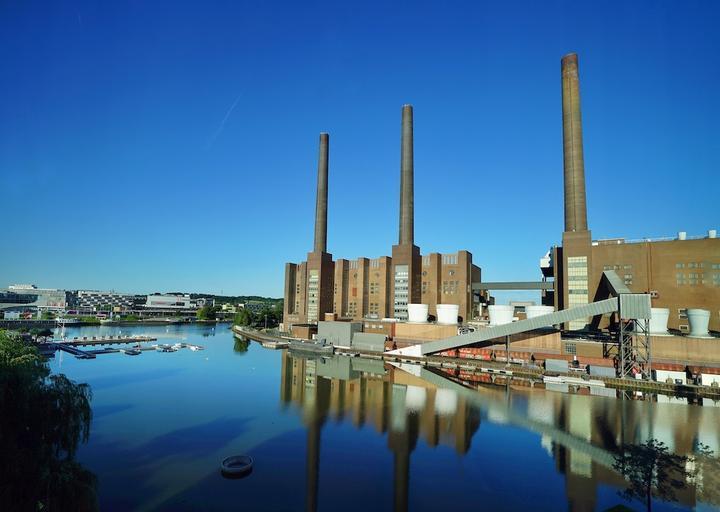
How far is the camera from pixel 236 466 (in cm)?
1647

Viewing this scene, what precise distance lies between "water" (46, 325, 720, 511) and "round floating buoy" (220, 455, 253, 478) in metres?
0.35

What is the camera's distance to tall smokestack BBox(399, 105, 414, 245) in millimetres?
59000

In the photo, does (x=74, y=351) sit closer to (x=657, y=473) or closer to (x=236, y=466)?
(x=236, y=466)

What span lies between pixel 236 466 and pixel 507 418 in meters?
16.2

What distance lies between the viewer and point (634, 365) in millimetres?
33562

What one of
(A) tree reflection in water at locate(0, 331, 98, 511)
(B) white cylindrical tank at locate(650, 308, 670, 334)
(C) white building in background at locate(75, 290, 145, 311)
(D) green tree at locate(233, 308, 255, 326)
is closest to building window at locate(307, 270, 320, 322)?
(D) green tree at locate(233, 308, 255, 326)

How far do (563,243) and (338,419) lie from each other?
34.8m

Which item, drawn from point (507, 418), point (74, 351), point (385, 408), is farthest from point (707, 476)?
point (74, 351)

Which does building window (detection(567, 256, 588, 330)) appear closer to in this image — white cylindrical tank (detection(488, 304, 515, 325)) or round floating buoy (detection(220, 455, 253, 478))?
white cylindrical tank (detection(488, 304, 515, 325))

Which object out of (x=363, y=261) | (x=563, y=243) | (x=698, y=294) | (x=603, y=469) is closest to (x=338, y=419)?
(x=603, y=469)

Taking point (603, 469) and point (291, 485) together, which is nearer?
point (291, 485)

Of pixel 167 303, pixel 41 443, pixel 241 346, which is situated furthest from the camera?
pixel 167 303

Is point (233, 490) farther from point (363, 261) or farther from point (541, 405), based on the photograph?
point (363, 261)

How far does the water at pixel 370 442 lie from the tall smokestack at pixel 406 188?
28.0m
